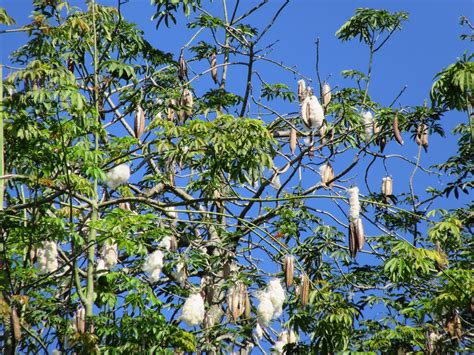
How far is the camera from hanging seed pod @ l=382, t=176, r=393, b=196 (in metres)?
6.16

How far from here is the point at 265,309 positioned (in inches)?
188

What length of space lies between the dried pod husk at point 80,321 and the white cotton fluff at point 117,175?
0.74 meters

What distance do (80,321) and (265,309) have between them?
102 centimetres

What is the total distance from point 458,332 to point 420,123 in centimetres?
144

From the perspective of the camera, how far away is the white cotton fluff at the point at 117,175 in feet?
15.4

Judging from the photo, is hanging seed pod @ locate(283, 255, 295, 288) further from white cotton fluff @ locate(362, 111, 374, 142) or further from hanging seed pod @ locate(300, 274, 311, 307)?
white cotton fluff @ locate(362, 111, 374, 142)

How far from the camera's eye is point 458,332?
17.0ft

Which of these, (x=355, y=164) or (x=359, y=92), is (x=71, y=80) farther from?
(x=359, y=92)

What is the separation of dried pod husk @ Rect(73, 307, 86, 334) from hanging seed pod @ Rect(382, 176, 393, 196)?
2402 millimetres

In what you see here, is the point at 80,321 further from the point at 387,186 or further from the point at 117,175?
the point at 387,186

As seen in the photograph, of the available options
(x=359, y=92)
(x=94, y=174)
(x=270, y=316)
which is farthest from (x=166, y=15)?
(x=270, y=316)

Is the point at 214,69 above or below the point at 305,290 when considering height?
above

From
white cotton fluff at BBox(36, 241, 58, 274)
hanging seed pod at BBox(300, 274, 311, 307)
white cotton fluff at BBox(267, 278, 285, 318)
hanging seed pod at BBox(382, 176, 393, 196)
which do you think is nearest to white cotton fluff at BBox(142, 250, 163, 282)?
white cotton fluff at BBox(36, 241, 58, 274)

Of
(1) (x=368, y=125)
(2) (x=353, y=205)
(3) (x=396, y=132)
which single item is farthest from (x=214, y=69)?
(2) (x=353, y=205)
